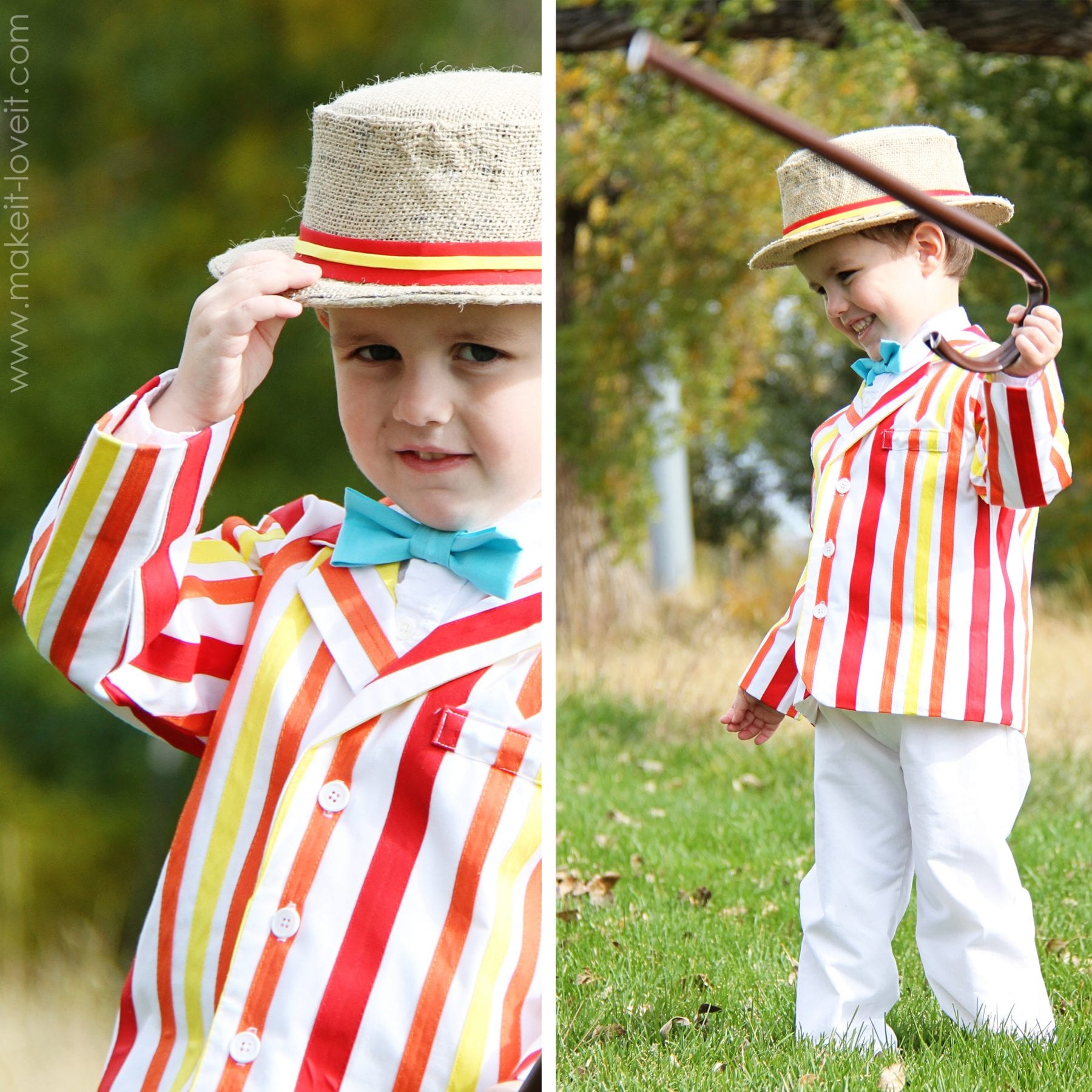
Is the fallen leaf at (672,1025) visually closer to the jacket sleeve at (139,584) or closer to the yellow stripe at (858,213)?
the jacket sleeve at (139,584)

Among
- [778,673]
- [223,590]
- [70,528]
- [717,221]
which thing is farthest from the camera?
[717,221]

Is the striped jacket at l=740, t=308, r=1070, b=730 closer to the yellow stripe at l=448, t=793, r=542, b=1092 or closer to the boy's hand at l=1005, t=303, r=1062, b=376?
the boy's hand at l=1005, t=303, r=1062, b=376

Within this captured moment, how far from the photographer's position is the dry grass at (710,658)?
276 centimetres

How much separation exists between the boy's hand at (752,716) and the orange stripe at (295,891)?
0.61 m

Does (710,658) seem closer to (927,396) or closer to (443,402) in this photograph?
(927,396)

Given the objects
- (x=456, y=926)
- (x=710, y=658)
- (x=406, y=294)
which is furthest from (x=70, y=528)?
(x=710, y=658)

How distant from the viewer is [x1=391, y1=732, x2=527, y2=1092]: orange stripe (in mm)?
916

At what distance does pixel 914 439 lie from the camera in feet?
4.28

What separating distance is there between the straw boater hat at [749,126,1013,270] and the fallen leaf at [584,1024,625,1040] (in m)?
0.80

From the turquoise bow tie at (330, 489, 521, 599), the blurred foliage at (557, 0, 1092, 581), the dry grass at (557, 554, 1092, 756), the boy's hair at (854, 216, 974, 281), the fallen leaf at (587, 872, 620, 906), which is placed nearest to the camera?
the turquoise bow tie at (330, 489, 521, 599)

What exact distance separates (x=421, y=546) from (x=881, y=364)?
1.95 ft

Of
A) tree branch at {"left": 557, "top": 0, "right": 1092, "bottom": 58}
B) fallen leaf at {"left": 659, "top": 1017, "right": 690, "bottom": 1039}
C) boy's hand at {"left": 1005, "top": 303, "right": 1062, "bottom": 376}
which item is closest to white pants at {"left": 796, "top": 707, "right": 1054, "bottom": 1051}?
fallen leaf at {"left": 659, "top": 1017, "right": 690, "bottom": 1039}

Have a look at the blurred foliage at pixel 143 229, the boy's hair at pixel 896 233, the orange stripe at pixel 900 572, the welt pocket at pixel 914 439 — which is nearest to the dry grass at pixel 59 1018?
the blurred foliage at pixel 143 229

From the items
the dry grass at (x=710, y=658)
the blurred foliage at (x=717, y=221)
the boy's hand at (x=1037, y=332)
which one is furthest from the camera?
the blurred foliage at (x=717, y=221)
